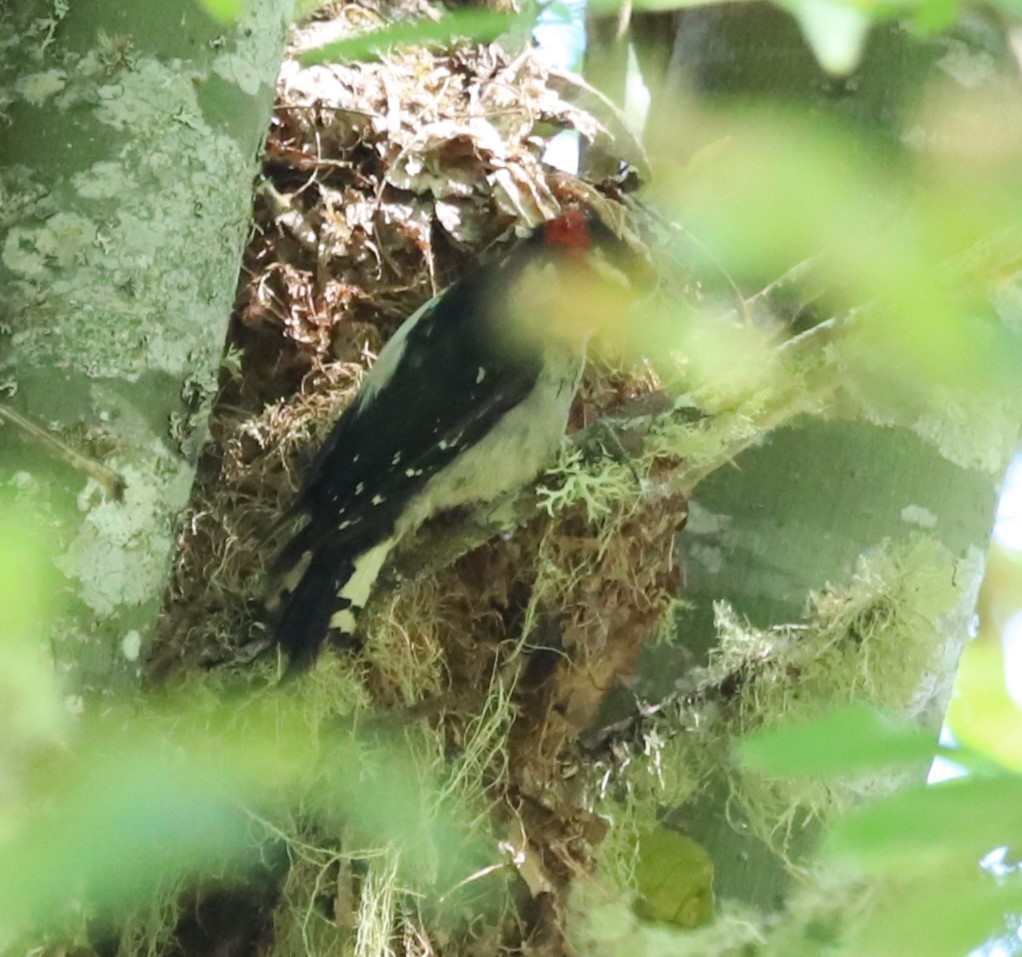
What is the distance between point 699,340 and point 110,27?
3.10 ft

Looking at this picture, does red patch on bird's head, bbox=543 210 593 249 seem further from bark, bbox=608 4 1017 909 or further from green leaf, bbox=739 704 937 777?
green leaf, bbox=739 704 937 777

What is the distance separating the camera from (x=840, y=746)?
23.8 inches

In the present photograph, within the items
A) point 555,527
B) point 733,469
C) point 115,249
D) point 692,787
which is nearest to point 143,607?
point 115,249

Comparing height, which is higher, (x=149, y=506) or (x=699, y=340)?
(x=699, y=340)

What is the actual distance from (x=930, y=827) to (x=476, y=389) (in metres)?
1.95

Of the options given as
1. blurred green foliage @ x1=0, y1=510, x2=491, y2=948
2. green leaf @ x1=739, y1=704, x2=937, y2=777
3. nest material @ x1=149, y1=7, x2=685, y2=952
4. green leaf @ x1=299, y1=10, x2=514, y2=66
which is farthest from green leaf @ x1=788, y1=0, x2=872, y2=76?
nest material @ x1=149, y1=7, x2=685, y2=952

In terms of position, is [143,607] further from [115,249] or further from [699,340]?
[699,340]

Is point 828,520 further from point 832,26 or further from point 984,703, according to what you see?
point 832,26

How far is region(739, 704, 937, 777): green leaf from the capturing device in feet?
1.98

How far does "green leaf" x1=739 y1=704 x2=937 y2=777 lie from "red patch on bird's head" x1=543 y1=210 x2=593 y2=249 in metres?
1.89

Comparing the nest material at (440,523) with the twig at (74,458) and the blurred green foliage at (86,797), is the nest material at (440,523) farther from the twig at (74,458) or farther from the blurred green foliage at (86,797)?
the blurred green foliage at (86,797)

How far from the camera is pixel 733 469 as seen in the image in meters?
2.51

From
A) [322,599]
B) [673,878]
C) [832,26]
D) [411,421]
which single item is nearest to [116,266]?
[322,599]

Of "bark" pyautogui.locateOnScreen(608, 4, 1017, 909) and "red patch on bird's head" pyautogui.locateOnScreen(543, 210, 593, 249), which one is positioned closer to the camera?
"bark" pyautogui.locateOnScreen(608, 4, 1017, 909)
